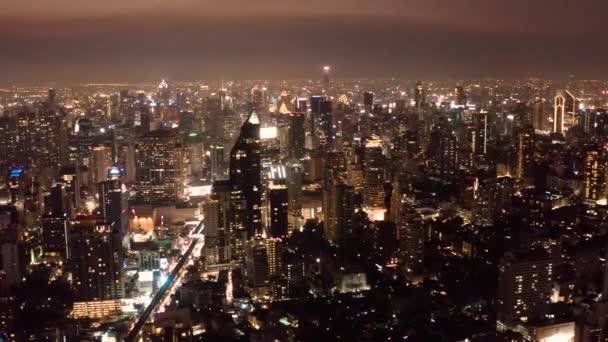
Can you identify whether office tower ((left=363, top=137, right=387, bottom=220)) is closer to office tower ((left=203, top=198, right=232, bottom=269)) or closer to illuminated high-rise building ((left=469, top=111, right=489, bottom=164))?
illuminated high-rise building ((left=469, top=111, right=489, bottom=164))

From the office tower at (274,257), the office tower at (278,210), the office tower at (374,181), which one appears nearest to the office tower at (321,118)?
the office tower at (374,181)

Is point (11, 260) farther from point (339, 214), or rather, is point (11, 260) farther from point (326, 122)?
point (326, 122)

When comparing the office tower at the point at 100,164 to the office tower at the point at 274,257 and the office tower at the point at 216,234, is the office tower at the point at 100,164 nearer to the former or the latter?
the office tower at the point at 216,234

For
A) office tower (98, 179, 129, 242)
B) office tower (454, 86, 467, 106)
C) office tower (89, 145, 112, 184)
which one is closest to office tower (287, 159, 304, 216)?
office tower (98, 179, 129, 242)

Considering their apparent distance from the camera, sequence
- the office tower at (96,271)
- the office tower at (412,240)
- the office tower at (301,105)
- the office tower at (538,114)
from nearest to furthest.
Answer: the office tower at (96,271) → the office tower at (412,240) → the office tower at (538,114) → the office tower at (301,105)

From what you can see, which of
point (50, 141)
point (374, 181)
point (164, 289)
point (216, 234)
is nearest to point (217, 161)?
point (50, 141)

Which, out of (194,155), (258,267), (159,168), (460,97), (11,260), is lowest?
(258,267)

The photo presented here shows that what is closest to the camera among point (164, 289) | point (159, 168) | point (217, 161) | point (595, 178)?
point (164, 289)
